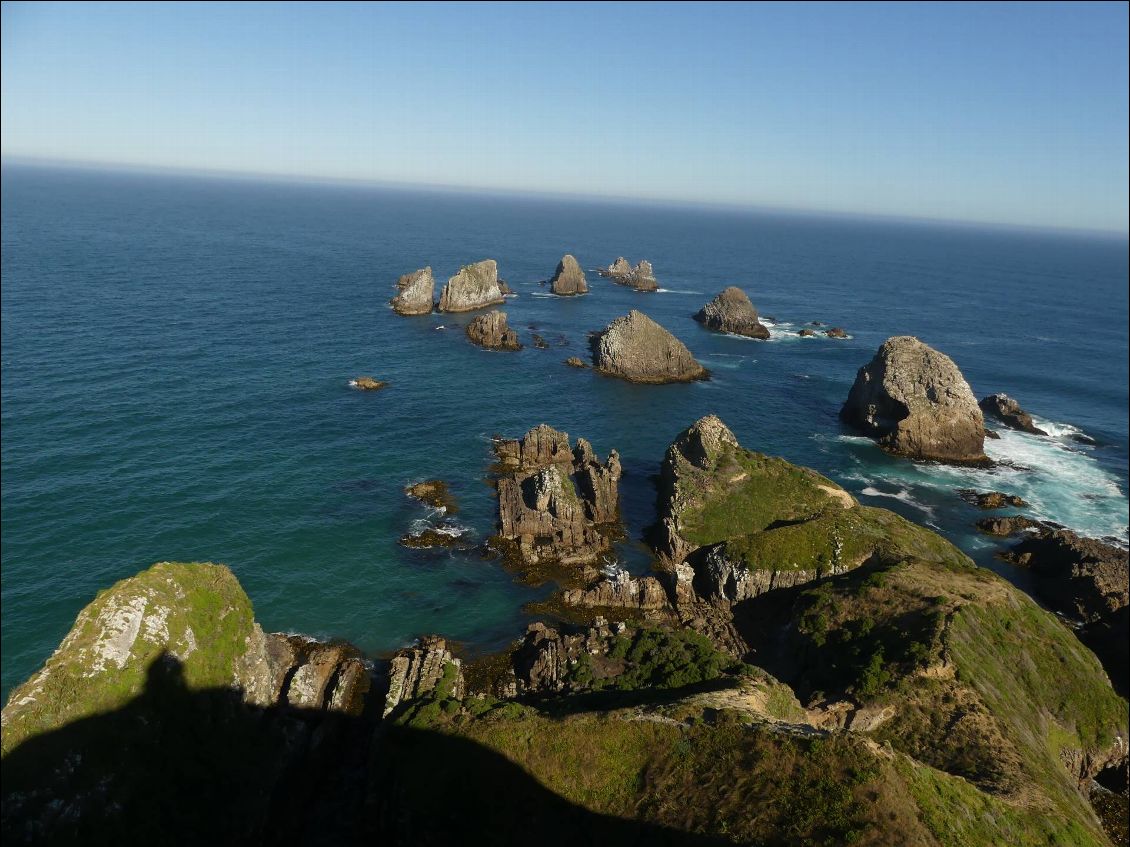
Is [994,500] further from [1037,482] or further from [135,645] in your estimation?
[135,645]

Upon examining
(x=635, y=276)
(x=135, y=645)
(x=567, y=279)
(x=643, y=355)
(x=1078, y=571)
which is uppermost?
(x=635, y=276)

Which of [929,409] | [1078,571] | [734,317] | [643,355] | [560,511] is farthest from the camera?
[734,317]

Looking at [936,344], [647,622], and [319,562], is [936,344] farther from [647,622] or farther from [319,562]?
[319,562]

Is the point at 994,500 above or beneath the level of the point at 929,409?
beneath

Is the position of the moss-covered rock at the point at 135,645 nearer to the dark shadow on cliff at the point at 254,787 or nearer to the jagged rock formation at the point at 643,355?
the dark shadow on cliff at the point at 254,787

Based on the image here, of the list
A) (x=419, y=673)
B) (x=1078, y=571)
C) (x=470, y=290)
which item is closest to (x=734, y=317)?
(x=470, y=290)

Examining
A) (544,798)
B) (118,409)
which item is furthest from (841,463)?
(118,409)

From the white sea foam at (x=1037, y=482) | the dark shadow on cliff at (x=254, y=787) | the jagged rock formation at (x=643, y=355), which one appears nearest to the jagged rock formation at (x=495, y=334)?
the jagged rock formation at (x=643, y=355)
